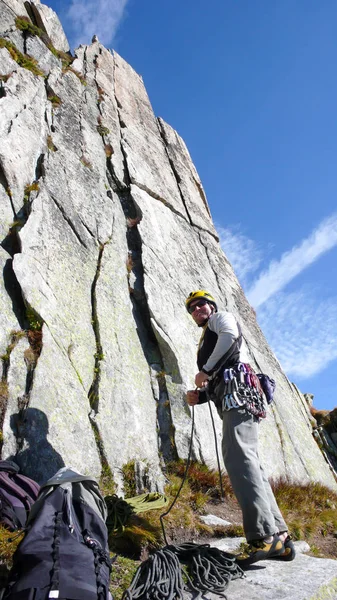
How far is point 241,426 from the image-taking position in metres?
5.42

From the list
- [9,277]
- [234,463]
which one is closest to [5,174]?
[9,277]

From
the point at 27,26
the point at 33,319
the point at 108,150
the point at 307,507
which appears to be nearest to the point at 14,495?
the point at 33,319

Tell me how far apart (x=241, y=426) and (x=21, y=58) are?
14019mm

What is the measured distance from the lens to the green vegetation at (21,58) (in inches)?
550

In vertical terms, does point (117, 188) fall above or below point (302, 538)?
above

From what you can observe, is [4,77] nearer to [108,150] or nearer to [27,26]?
[108,150]

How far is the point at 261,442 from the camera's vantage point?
9.55 m

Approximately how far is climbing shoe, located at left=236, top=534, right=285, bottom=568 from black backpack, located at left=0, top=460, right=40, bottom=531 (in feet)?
8.16

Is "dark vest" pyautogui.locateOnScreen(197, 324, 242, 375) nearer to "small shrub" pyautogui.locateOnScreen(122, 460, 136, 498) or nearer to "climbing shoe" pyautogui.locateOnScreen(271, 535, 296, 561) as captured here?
"climbing shoe" pyautogui.locateOnScreen(271, 535, 296, 561)

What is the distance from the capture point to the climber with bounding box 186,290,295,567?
4848 mm

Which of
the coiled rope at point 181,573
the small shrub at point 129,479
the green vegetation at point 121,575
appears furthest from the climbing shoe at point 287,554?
the small shrub at point 129,479

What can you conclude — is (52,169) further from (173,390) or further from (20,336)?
(173,390)

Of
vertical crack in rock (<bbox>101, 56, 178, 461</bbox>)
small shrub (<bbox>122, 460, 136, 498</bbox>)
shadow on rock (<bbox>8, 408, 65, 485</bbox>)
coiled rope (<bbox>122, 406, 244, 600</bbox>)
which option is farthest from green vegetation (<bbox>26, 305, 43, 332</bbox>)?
coiled rope (<bbox>122, 406, 244, 600</bbox>)

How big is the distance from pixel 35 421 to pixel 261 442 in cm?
521
